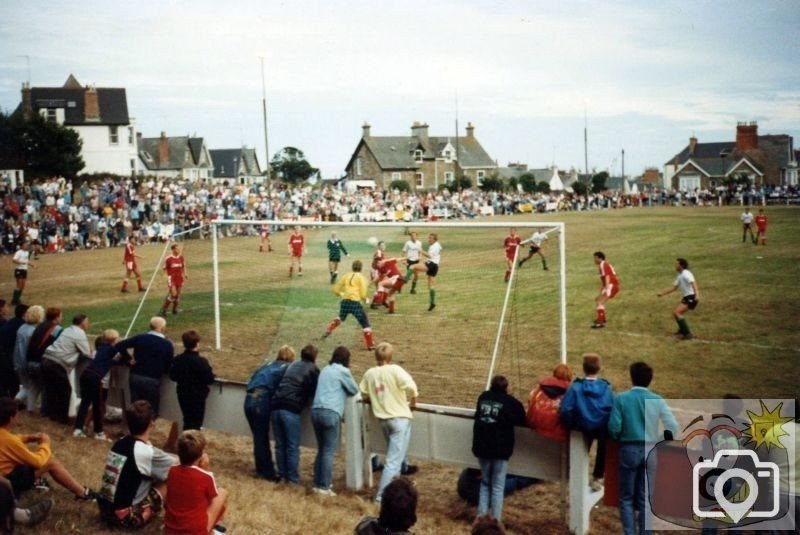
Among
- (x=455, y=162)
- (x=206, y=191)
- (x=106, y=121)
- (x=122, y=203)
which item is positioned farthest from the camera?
(x=455, y=162)

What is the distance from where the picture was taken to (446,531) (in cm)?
860

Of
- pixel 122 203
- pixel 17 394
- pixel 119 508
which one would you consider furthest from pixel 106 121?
pixel 119 508

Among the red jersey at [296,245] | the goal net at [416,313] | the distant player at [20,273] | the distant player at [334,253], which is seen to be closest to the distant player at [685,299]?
the goal net at [416,313]

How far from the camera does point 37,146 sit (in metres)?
49.8

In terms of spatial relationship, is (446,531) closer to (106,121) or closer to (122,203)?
(122,203)

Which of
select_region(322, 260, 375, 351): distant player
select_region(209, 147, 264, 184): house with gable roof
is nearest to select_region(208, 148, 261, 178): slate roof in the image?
select_region(209, 147, 264, 184): house with gable roof

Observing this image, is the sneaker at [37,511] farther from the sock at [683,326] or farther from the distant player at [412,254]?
the sock at [683,326]

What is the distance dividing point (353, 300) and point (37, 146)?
1619 inches

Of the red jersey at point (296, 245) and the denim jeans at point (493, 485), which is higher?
the red jersey at point (296, 245)

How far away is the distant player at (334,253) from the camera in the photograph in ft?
58.2

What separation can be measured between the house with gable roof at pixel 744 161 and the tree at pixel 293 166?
46669mm

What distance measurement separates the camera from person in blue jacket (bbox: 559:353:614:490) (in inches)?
321

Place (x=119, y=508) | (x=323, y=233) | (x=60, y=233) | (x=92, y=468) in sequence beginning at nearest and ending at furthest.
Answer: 1. (x=119, y=508)
2. (x=92, y=468)
3. (x=323, y=233)
4. (x=60, y=233)

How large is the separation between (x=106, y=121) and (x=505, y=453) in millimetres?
57096
